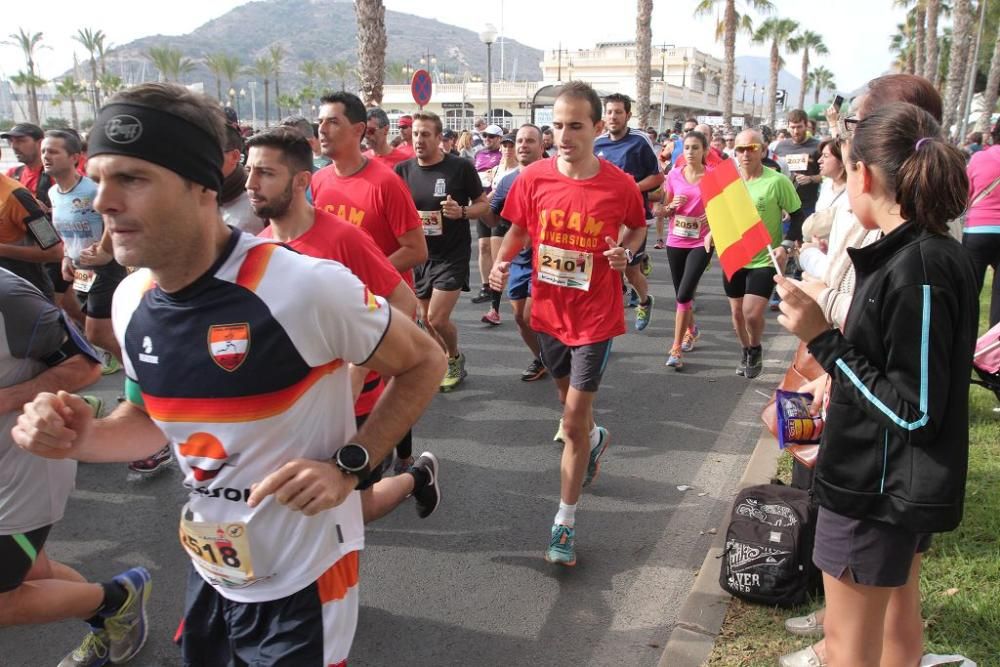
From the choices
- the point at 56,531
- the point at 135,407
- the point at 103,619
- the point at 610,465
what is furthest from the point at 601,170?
the point at 56,531

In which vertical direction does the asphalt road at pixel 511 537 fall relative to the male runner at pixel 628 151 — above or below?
below

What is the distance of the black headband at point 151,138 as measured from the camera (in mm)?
1589

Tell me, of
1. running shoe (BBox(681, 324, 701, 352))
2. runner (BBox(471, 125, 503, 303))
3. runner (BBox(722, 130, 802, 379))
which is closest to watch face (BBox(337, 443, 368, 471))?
runner (BBox(722, 130, 802, 379))

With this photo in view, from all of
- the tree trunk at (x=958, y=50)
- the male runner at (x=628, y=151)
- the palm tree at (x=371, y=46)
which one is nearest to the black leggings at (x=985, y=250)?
the male runner at (x=628, y=151)

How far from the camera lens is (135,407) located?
2.02 meters

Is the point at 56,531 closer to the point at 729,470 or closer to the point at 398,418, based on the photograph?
the point at 398,418

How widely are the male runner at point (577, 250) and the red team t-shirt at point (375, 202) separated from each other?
75cm

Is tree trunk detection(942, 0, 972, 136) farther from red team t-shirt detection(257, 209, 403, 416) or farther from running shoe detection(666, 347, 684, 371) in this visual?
red team t-shirt detection(257, 209, 403, 416)

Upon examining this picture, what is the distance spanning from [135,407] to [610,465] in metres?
3.48

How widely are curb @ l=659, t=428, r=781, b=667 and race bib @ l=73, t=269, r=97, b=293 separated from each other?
474cm

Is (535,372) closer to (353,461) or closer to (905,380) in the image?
(905,380)

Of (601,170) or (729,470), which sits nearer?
(601,170)

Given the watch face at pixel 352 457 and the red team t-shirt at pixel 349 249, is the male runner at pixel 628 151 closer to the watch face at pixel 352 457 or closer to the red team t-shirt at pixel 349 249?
the red team t-shirt at pixel 349 249

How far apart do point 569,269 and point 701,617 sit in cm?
183
